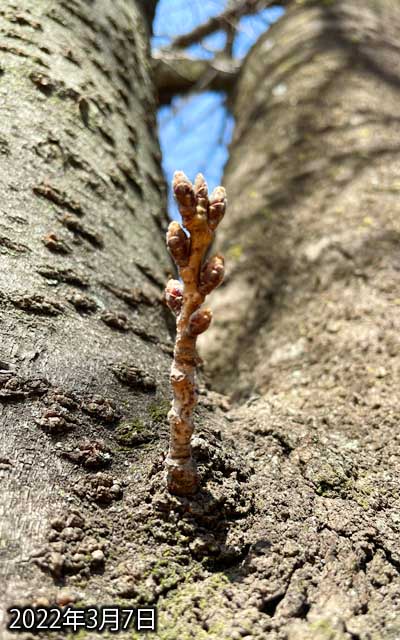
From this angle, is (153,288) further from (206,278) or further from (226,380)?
(206,278)

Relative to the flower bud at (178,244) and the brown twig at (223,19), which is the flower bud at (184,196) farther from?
the brown twig at (223,19)

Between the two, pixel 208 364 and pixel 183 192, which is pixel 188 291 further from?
pixel 208 364

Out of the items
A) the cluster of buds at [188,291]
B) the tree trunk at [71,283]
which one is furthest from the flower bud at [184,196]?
the tree trunk at [71,283]

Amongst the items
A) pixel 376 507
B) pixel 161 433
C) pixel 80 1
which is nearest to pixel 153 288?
pixel 161 433

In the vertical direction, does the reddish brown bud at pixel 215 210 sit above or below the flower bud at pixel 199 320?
above

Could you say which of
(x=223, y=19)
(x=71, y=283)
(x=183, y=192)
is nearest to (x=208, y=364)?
(x=71, y=283)

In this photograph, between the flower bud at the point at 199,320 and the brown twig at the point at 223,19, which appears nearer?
the flower bud at the point at 199,320
